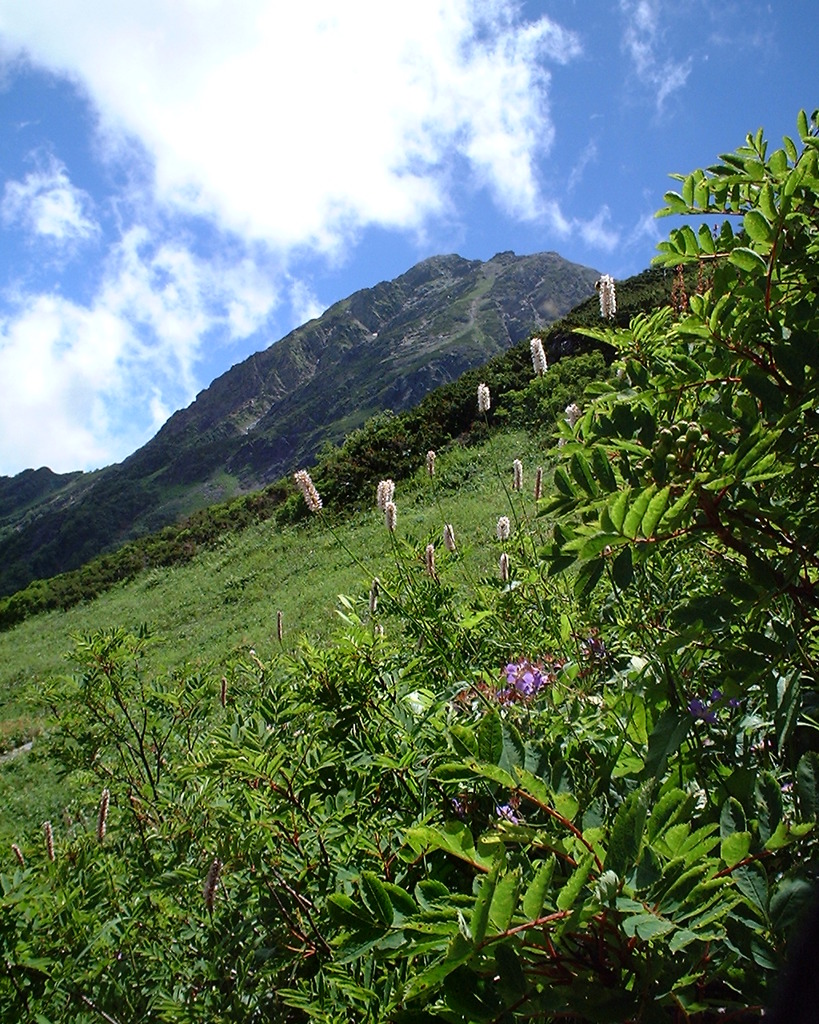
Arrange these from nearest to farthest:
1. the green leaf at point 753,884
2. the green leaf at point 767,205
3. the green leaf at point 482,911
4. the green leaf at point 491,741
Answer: the green leaf at point 482,911 → the green leaf at point 753,884 → the green leaf at point 491,741 → the green leaf at point 767,205

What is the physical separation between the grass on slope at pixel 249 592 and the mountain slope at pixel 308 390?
70.1 m

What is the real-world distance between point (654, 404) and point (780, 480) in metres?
0.27

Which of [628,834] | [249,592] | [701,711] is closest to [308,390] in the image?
[249,592]

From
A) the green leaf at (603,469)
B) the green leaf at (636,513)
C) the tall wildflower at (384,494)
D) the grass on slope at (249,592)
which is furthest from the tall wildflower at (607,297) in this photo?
the grass on slope at (249,592)

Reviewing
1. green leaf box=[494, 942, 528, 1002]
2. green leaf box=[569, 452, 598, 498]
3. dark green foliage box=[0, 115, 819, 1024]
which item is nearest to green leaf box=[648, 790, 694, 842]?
dark green foliage box=[0, 115, 819, 1024]

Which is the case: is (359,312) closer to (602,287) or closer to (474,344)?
(474,344)

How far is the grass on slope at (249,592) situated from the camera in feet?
31.6

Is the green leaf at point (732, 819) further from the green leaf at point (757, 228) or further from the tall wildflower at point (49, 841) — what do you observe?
the tall wildflower at point (49, 841)

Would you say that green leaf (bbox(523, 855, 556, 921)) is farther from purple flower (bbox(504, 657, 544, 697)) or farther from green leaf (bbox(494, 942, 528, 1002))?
purple flower (bbox(504, 657, 544, 697))

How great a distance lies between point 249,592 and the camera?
53.7ft

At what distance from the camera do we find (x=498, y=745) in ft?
3.01

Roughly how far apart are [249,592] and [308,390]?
149 metres

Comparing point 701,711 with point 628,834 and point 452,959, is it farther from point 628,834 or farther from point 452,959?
point 452,959

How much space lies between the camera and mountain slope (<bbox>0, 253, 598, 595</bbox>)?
115188 millimetres
